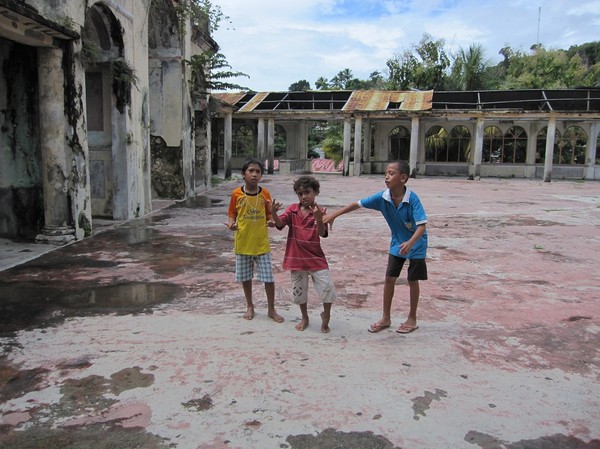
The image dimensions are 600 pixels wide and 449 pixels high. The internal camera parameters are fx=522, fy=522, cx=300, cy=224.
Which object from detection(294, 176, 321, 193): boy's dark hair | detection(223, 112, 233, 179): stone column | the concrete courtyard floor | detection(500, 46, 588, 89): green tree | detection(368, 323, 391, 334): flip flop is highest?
A: detection(500, 46, 588, 89): green tree

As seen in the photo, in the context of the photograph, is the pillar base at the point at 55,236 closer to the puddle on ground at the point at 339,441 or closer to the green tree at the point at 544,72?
the puddle on ground at the point at 339,441

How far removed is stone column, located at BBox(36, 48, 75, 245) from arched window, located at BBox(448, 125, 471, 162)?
24.7 metres

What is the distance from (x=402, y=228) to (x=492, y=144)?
26976mm

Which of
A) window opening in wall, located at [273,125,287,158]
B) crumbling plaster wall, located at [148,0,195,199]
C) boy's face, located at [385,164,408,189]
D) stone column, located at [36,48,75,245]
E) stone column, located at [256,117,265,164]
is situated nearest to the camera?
boy's face, located at [385,164,408,189]

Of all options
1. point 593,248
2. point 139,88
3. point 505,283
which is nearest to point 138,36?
point 139,88

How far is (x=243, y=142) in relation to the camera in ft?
105

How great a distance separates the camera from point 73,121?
7.73 m

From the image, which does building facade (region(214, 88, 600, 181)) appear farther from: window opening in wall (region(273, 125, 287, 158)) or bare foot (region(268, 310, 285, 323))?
bare foot (region(268, 310, 285, 323))

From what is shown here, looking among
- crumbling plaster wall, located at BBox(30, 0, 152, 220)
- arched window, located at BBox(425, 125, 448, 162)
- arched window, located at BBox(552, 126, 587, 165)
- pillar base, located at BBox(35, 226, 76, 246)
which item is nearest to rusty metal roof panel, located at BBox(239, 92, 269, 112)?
arched window, located at BBox(425, 125, 448, 162)

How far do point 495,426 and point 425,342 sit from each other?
125 cm

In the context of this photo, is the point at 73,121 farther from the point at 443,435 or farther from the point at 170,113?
the point at 443,435

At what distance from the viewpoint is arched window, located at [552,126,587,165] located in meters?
27.9

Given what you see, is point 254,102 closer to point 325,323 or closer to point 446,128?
point 446,128

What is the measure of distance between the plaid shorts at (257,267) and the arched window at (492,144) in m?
26.9
